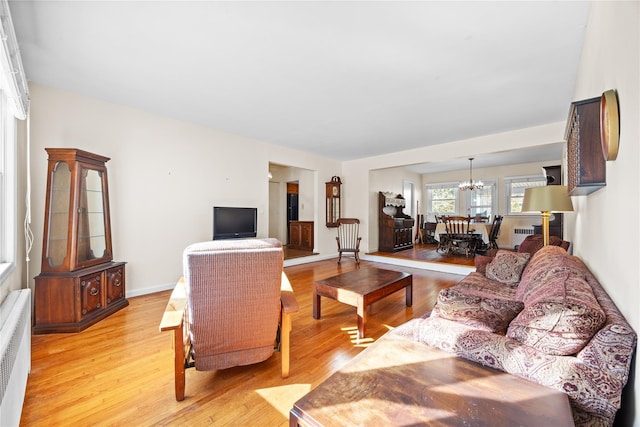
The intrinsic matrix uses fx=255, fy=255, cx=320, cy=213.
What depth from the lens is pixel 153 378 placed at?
1.76m

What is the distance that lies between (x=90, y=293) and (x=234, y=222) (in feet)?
6.64

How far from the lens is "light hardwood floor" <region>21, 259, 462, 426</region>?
1442 millimetres

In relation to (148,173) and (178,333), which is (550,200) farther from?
(148,173)

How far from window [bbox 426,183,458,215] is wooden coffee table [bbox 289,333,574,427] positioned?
8677 mm

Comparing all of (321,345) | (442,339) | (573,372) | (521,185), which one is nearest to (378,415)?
(442,339)

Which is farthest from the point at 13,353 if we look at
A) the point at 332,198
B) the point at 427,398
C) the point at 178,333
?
the point at 332,198

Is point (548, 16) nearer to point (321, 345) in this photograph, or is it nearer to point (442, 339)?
point (442, 339)

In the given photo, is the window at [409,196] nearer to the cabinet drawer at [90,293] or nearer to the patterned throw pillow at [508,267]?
the patterned throw pillow at [508,267]

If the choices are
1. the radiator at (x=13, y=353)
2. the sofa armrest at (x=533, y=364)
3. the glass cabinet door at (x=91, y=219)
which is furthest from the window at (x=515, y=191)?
the radiator at (x=13, y=353)

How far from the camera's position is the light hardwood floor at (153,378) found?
1.44m

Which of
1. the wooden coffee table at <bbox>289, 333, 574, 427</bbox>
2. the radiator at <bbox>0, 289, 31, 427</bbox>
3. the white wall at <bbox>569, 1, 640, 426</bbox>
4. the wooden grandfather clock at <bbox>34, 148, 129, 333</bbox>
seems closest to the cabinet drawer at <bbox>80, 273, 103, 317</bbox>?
the wooden grandfather clock at <bbox>34, 148, 129, 333</bbox>

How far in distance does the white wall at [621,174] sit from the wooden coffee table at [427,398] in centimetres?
34

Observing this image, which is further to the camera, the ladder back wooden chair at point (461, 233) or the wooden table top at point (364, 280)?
the ladder back wooden chair at point (461, 233)

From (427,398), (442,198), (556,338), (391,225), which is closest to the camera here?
(427,398)
